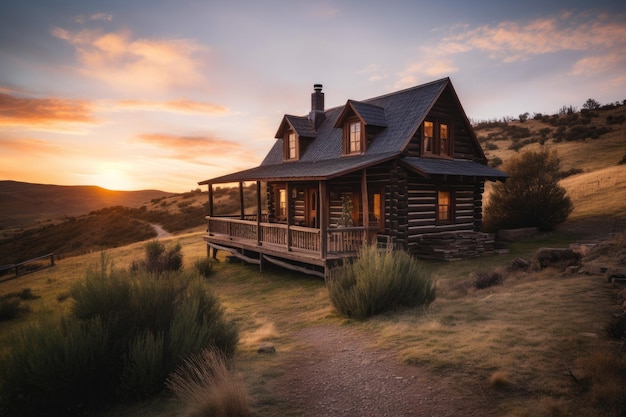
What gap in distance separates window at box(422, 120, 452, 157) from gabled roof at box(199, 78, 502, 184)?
0.84 metres

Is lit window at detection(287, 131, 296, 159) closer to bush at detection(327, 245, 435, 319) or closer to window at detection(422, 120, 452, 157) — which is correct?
window at detection(422, 120, 452, 157)

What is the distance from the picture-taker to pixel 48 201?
79.1m

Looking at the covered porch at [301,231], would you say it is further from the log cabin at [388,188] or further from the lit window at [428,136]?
the lit window at [428,136]

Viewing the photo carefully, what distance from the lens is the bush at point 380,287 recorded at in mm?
7730

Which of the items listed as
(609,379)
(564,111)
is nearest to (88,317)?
(609,379)

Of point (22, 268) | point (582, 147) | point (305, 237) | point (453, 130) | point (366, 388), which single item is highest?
point (582, 147)

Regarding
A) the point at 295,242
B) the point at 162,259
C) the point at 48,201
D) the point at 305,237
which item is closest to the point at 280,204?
the point at 162,259

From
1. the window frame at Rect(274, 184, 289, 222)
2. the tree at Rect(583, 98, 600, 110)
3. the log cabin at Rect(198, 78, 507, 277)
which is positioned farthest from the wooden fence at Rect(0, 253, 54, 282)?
the tree at Rect(583, 98, 600, 110)

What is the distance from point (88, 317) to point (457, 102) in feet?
55.6

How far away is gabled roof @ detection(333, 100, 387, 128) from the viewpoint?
16516 mm

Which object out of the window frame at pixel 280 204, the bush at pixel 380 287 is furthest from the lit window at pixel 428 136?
the bush at pixel 380 287

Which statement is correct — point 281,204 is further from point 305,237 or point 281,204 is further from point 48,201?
point 48,201

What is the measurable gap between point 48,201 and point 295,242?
8657cm

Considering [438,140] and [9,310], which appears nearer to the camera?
[9,310]
